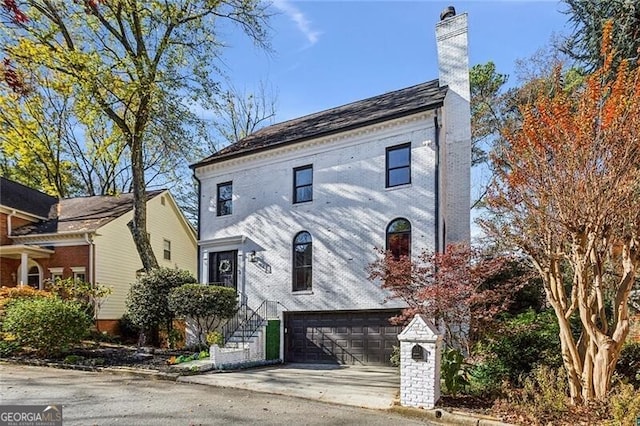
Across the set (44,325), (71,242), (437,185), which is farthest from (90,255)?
(437,185)

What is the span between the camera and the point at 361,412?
25.7 feet

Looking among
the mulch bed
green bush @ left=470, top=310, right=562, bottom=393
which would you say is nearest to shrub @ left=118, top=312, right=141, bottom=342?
the mulch bed

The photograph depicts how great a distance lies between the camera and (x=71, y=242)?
64.6 ft

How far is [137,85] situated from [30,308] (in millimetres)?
8024

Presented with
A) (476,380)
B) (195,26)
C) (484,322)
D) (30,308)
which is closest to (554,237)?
(484,322)

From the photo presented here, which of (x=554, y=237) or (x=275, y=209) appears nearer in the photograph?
(x=554, y=237)

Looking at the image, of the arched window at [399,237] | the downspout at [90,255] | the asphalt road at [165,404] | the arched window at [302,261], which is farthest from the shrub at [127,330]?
the arched window at [399,237]

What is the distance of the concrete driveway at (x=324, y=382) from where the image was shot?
875 centimetres

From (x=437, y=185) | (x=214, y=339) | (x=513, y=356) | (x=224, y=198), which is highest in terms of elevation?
(x=224, y=198)

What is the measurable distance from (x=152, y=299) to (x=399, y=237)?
809 cm

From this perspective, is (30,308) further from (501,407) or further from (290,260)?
(501,407)

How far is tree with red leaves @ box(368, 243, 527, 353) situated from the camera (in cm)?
903

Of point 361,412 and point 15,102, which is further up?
point 15,102

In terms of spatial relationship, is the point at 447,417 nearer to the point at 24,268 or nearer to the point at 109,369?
the point at 109,369
